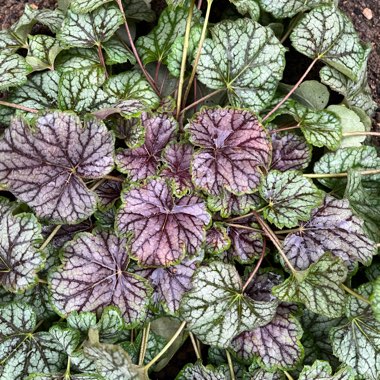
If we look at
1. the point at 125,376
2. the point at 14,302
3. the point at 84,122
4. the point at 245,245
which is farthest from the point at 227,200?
the point at 14,302

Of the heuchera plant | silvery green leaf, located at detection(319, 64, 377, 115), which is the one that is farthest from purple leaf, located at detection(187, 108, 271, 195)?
silvery green leaf, located at detection(319, 64, 377, 115)

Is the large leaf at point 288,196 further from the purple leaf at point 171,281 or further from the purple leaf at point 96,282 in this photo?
the purple leaf at point 96,282

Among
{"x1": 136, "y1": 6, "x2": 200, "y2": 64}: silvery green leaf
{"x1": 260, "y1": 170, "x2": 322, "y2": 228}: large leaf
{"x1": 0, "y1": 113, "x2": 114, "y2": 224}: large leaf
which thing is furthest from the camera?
{"x1": 136, "y1": 6, "x2": 200, "y2": 64}: silvery green leaf

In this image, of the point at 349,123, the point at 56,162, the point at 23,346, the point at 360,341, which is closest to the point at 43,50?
the point at 56,162

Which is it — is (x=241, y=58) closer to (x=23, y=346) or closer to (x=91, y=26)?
(x=91, y=26)

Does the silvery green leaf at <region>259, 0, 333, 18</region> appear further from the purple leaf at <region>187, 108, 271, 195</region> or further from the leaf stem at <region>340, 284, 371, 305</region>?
the leaf stem at <region>340, 284, 371, 305</region>

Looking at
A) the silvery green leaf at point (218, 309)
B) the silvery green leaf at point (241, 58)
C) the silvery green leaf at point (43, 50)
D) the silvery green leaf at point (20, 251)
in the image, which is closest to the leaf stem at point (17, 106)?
the silvery green leaf at point (43, 50)

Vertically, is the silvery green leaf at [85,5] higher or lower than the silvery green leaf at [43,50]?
higher
